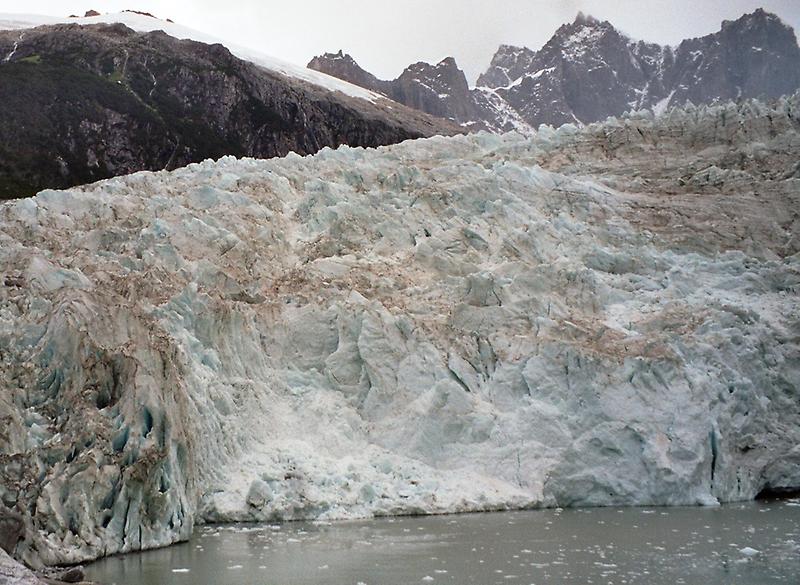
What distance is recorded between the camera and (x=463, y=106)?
319 ft

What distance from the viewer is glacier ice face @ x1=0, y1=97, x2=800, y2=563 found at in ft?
38.7

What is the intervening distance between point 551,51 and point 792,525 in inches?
3901

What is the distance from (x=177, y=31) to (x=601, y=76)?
49.3 metres

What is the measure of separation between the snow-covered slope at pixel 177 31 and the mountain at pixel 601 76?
20944mm

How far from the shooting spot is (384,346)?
15.5 metres

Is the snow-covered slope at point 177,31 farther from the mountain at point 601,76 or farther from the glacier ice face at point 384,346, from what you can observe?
the glacier ice face at point 384,346

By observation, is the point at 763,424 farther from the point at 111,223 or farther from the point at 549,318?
the point at 111,223

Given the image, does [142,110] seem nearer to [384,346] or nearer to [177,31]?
[177,31]

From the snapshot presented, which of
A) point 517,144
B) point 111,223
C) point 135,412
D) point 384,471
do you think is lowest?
point 384,471

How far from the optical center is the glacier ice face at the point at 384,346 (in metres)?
11.8

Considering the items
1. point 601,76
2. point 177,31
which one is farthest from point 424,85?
point 177,31

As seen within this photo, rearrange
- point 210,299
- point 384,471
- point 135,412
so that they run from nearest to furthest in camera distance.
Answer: point 135,412, point 384,471, point 210,299

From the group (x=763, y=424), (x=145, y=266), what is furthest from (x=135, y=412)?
(x=763, y=424)

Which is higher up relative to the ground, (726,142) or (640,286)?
(726,142)
